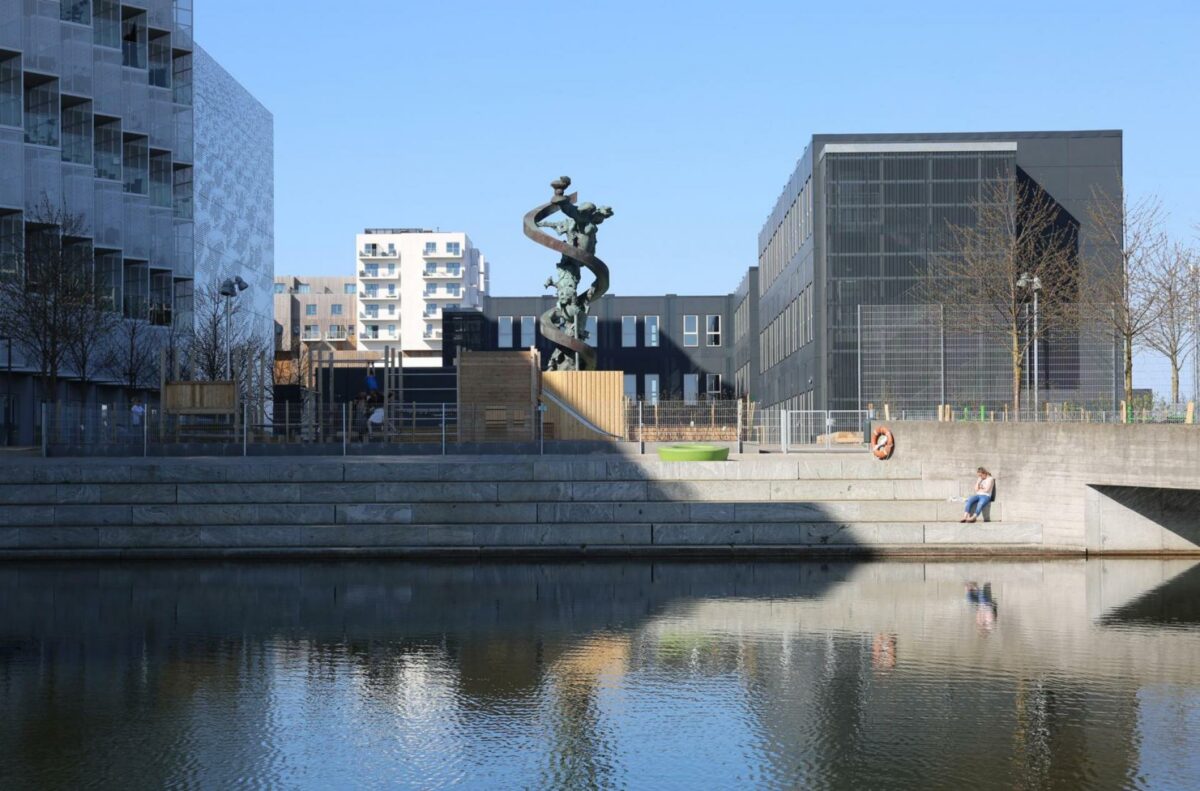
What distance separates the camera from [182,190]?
238 feet

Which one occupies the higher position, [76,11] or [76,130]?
[76,11]

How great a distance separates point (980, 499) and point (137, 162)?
172 ft

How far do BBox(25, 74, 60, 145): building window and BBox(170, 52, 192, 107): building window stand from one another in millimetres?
12574

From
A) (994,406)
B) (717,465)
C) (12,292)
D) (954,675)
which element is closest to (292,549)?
(717,465)

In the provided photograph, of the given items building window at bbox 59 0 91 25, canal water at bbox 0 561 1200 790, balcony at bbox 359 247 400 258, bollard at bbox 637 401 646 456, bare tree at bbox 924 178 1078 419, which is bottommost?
canal water at bbox 0 561 1200 790

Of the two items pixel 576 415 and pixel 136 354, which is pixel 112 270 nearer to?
pixel 136 354

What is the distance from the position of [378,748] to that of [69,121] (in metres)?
57.3

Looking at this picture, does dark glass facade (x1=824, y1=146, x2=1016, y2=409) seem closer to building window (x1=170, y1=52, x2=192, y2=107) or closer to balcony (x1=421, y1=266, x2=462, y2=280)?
building window (x1=170, y1=52, x2=192, y2=107)

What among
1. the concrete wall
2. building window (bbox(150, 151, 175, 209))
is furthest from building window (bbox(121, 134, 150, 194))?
the concrete wall

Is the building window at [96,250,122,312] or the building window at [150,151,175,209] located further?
the building window at [150,151,175,209]

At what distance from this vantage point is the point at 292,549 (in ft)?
87.6

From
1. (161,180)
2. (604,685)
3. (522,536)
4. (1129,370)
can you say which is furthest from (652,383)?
(604,685)

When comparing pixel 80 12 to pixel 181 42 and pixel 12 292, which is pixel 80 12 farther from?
pixel 12 292

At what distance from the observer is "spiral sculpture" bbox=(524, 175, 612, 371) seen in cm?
4412
